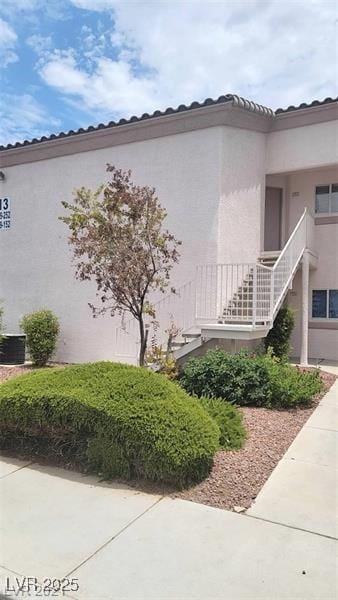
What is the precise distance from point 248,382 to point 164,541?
12.5 ft

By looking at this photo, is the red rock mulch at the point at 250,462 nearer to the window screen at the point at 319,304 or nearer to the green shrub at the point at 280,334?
the green shrub at the point at 280,334

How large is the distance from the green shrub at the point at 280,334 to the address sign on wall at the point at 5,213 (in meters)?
7.68

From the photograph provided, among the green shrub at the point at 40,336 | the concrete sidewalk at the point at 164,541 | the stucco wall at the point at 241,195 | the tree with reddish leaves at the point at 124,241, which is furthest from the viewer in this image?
the green shrub at the point at 40,336

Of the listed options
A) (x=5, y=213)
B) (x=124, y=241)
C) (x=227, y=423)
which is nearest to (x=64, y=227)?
(x=5, y=213)

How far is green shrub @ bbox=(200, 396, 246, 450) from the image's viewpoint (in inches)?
196

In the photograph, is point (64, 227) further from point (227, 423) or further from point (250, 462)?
point (250, 462)

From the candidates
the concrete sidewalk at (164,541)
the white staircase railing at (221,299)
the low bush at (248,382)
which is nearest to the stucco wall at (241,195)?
the white staircase railing at (221,299)

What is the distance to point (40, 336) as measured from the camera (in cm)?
1065

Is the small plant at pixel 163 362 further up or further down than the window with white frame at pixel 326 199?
further down

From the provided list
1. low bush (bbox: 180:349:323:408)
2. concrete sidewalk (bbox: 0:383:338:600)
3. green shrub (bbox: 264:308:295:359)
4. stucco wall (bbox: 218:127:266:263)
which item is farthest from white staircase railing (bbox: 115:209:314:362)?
concrete sidewalk (bbox: 0:383:338:600)

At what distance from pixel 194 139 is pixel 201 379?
548 centimetres

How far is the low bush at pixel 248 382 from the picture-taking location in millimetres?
6688

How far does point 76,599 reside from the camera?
105 inches

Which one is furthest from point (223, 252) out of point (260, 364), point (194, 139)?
point (260, 364)
